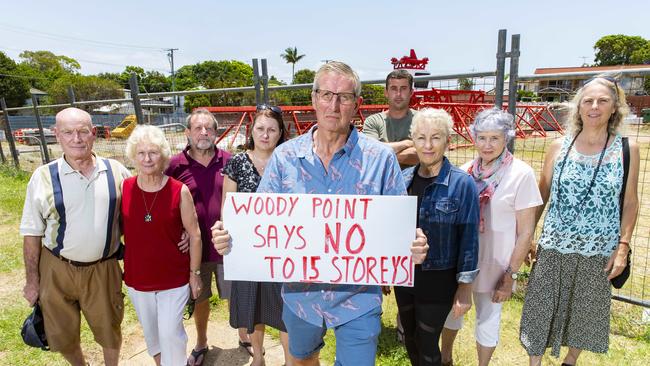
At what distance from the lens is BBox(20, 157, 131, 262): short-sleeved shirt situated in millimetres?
2488

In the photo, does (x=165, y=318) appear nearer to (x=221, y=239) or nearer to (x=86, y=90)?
(x=221, y=239)

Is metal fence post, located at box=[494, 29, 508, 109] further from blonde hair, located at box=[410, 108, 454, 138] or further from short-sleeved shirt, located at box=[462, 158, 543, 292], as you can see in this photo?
blonde hair, located at box=[410, 108, 454, 138]

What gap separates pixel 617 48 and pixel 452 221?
99.3m

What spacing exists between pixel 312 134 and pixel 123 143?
8.72m

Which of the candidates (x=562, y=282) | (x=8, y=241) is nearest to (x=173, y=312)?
(x=562, y=282)

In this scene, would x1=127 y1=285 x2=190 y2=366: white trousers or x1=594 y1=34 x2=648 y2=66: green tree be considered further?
x1=594 y1=34 x2=648 y2=66: green tree

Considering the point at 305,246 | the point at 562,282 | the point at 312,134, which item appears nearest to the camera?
the point at 305,246

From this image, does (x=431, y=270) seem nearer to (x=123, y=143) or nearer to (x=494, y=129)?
(x=494, y=129)

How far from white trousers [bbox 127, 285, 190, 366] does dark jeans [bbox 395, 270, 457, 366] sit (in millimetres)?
1469

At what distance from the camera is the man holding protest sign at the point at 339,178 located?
1809mm

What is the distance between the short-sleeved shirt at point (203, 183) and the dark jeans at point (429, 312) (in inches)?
57.8

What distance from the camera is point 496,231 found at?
245 centimetres

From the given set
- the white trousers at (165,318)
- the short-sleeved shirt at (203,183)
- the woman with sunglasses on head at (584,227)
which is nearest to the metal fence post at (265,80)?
the short-sleeved shirt at (203,183)

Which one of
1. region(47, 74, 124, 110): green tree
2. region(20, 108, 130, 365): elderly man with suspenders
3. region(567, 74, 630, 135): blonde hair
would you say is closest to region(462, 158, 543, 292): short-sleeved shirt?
region(567, 74, 630, 135): blonde hair
